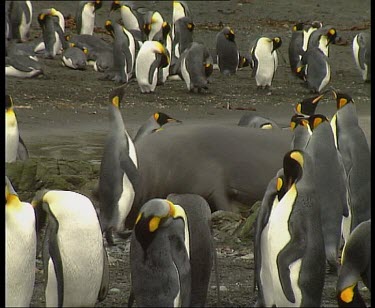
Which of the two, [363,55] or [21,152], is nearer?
[21,152]

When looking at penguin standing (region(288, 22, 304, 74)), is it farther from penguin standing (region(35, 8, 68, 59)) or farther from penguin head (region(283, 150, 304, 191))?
penguin head (region(283, 150, 304, 191))

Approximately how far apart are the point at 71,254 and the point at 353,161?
2.03 m

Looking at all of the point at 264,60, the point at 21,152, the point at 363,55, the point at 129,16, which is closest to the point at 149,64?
the point at 264,60

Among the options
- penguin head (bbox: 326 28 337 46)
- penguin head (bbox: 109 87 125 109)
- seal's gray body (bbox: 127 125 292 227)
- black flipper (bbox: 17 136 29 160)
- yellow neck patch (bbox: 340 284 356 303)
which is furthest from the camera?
penguin head (bbox: 326 28 337 46)

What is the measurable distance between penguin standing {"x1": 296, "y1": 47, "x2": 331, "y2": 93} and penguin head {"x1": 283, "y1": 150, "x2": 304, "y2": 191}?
838 centimetres

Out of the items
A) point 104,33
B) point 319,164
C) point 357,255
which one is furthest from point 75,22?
point 357,255

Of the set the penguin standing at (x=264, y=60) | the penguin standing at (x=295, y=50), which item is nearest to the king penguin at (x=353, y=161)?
the penguin standing at (x=264, y=60)

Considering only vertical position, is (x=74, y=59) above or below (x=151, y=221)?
below

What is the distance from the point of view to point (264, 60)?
527 inches

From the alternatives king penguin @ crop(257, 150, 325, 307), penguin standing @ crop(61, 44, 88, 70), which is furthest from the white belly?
penguin standing @ crop(61, 44, 88, 70)

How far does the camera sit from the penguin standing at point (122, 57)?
13.4 metres

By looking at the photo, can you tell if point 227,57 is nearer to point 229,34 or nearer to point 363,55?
point 229,34

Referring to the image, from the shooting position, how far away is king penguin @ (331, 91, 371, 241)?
6090mm

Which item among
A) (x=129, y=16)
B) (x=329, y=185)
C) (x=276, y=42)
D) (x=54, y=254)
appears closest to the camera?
(x=54, y=254)
